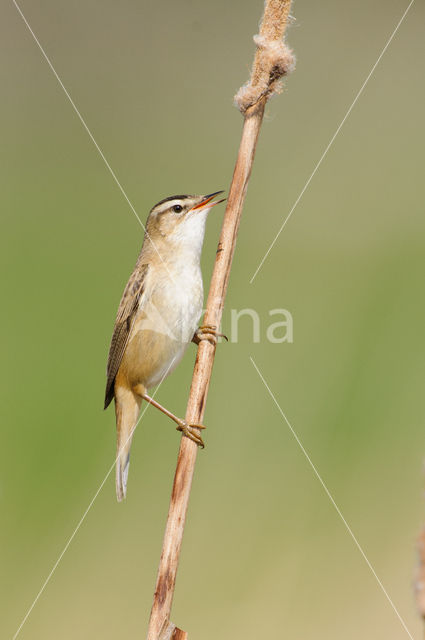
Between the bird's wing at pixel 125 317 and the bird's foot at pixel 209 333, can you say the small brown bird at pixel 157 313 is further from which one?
the bird's foot at pixel 209 333

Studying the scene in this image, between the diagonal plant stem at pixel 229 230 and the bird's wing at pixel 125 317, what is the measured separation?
2.34ft

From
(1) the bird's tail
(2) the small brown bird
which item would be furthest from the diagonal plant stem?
(1) the bird's tail

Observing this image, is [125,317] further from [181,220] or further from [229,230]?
[229,230]

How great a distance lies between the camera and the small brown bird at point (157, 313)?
3.06 metres

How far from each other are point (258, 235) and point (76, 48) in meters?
2.75

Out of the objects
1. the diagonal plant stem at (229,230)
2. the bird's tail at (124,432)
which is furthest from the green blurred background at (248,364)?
the diagonal plant stem at (229,230)

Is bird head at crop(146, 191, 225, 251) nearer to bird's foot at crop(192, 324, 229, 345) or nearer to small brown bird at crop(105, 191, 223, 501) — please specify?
small brown bird at crop(105, 191, 223, 501)

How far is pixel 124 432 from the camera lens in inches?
126

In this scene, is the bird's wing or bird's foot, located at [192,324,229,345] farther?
the bird's wing

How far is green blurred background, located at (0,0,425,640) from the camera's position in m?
3.45

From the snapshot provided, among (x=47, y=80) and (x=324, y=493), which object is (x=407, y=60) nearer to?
(x=47, y=80)

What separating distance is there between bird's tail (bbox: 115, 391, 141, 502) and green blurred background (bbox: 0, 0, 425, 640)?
0.37 metres

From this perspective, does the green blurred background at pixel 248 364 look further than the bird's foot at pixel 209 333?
Yes

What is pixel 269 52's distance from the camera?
2.17m
